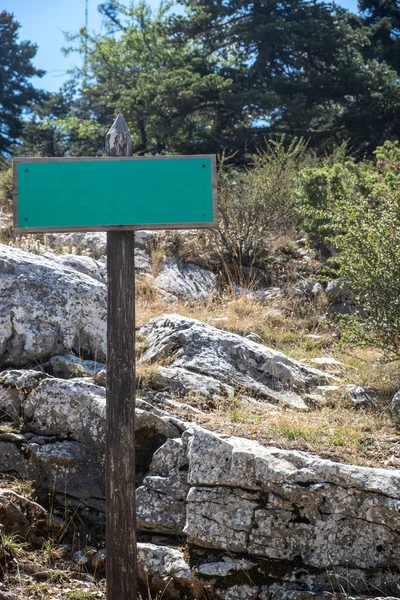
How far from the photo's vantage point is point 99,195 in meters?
2.94

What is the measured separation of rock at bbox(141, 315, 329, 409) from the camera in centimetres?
517

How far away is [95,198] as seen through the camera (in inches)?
116

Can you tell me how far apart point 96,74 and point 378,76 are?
815 cm

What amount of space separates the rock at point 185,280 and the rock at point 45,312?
2.57m

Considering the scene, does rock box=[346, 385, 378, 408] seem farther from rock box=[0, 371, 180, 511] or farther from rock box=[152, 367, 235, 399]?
rock box=[0, 371, 180, 511]

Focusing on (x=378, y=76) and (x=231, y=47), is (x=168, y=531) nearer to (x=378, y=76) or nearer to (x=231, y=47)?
(x=378, y=76)

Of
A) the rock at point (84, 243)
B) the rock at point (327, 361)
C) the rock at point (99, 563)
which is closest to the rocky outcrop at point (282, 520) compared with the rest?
the rock at point (99, 563)

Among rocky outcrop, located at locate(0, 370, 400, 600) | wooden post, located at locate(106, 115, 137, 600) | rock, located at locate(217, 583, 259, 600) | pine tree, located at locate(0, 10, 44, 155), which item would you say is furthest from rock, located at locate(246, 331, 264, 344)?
pine tree, located at locate(0, 10, 44, 155)

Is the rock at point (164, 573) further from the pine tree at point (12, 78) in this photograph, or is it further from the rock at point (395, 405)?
the pine tree at point (12, 78)

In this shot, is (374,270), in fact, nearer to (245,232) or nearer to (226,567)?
(226,567)

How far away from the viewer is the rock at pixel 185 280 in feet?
27.3

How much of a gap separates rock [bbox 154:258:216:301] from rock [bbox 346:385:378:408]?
3.02 meters

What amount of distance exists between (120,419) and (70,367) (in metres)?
2.02

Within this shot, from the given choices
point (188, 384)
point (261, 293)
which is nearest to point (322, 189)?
point (261, 293)
